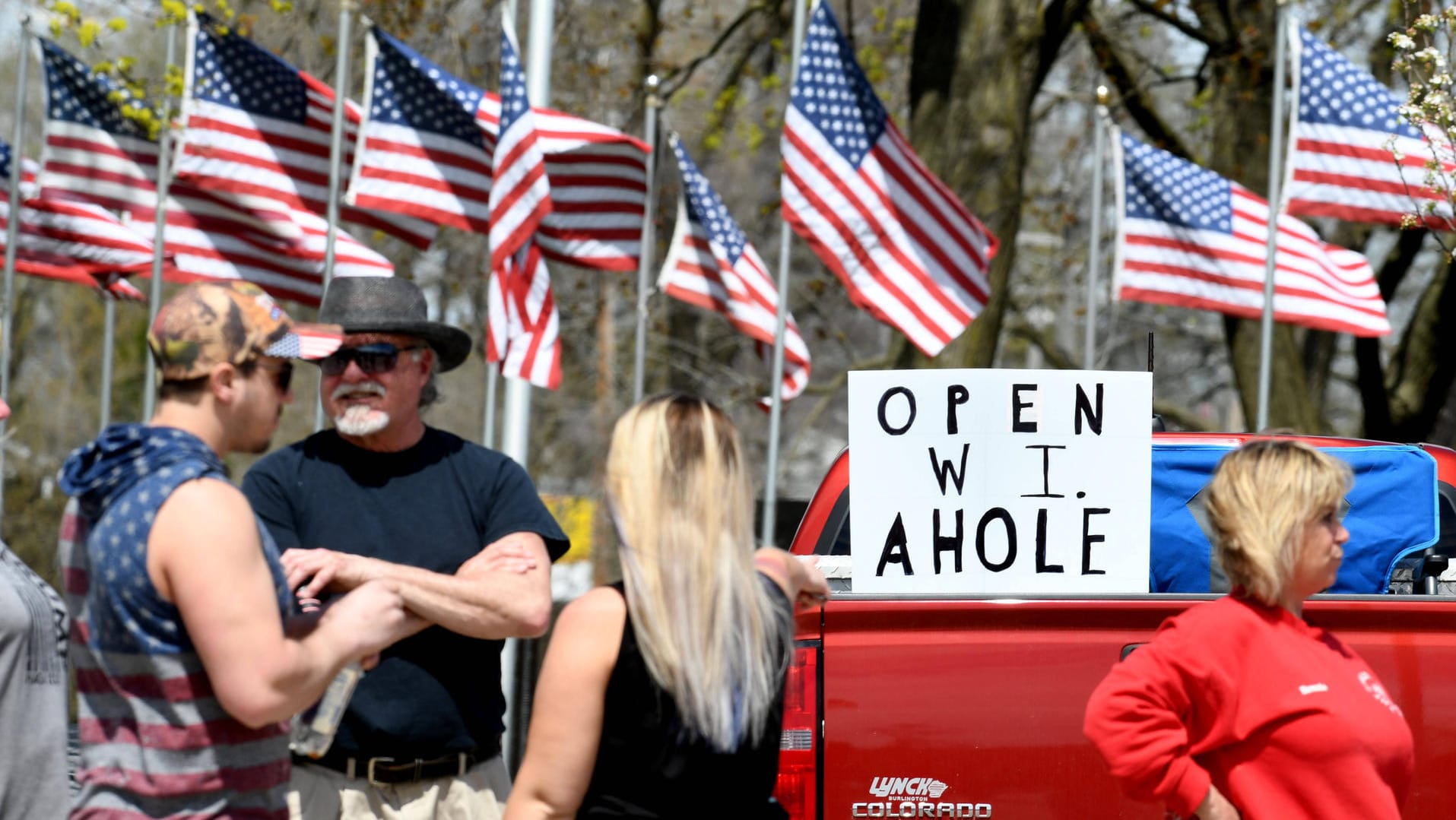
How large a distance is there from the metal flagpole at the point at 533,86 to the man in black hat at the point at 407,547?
586 centimetres

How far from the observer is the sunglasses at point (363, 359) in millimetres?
3902

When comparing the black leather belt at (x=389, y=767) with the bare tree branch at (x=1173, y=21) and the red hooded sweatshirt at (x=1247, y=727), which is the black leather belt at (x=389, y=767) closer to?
the red hooded sweatshirt at (x=1247, y=727)

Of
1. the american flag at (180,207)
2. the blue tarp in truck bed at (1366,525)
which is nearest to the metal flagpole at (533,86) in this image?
the american flag at (180,207)

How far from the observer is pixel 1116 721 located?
9.82ft

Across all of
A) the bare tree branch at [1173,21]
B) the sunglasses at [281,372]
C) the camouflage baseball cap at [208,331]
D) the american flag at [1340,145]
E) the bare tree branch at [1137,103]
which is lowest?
the sunglasses at [281,372]

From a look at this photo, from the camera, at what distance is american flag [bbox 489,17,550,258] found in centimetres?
1009

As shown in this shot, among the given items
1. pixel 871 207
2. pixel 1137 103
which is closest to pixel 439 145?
pixel 871 207

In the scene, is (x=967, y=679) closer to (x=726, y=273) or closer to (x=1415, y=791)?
(x=1415, y=791)

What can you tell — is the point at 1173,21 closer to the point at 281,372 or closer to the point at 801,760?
the point at 801,760

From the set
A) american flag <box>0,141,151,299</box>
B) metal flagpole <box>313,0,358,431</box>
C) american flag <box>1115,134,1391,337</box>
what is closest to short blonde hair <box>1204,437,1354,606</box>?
american flag <box>1115,134,1391,337</box>

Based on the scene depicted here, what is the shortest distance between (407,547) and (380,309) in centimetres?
57

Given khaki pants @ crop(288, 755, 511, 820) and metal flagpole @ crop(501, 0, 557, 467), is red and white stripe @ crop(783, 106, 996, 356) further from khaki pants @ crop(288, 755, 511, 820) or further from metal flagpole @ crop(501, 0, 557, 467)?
khaki pants @ crop(288, 755, 511, 820)

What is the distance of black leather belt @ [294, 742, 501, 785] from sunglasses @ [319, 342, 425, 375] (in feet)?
2.84

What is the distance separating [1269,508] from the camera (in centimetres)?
307
